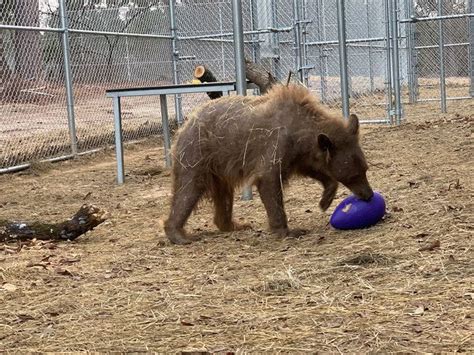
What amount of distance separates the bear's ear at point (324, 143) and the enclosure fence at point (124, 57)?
528cm

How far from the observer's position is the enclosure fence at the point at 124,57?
494 inches

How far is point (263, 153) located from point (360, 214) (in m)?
0.93

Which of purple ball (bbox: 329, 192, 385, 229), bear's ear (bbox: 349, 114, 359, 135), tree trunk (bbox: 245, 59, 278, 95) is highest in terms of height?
tree trunk (bbox: 245, 59, 278, 95)

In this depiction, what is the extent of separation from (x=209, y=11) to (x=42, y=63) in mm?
5514

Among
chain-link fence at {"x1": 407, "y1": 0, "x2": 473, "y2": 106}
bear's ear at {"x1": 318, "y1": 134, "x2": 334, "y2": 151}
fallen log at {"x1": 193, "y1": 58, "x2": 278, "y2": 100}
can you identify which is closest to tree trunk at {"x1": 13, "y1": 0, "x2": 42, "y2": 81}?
fallen log at {"x1": 193, "y1": 58, "x2": 278, "y2": 100}

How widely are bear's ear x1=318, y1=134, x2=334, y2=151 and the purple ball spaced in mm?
478

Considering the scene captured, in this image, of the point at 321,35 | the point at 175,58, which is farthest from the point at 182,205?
the point at 321,35

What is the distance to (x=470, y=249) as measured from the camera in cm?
463

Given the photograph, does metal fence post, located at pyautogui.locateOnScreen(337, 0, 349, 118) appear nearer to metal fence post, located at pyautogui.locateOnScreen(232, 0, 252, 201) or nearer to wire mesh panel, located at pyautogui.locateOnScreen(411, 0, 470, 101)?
metal fence post, located at pyautogui.locateOnScreen(232, 0, 252, 201)

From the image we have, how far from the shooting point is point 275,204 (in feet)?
19.9

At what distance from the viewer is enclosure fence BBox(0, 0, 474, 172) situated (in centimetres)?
1255

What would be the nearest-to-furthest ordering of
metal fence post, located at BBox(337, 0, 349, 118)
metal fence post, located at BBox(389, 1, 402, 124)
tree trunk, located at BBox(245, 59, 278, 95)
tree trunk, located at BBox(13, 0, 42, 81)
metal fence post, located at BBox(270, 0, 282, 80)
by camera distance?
1. metal fence post, located at BBox(337, 0, 349, 118)
2. tree trunk, located at BBox(13, 0, 42, 81)
3. tree trunk, located at BBox(245, 59, 278, 95)
4. metal fence post, located at BBox(389, 1, 402, 124)
5. metal fence post, located at BBox(270, 0, 282, 80)

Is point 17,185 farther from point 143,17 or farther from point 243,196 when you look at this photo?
point 143,17

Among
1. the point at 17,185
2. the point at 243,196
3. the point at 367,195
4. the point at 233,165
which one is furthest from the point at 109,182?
the point at 367,195
